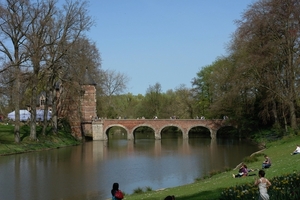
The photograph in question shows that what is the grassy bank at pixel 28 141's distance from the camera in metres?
30.4

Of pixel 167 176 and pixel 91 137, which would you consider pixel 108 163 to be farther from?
pixel 91 137

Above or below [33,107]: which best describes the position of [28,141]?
below

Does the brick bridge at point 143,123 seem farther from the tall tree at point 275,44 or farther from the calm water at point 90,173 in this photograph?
the calm water at point 90,173

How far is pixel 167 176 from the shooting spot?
20234 mm

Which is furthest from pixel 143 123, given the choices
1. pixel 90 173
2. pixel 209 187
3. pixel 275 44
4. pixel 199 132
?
pixel 209 187

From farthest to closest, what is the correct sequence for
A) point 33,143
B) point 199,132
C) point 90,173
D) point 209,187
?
1. point 199,132
2. point 33,143
3. point 90,173
4. point 209,187

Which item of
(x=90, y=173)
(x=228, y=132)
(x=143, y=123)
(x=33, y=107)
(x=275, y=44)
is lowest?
(x=90, y=173)

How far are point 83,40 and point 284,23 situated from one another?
16489 millimetres

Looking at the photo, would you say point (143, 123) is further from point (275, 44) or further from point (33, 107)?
point (275, 44)

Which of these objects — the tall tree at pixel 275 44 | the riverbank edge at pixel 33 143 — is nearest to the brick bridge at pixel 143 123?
the riverbank edge at pixel 33 143

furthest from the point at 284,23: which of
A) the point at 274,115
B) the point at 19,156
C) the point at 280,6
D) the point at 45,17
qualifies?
the point at 19,156

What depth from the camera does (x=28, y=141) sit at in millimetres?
33375

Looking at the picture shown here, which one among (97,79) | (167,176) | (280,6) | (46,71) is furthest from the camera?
(97,79)

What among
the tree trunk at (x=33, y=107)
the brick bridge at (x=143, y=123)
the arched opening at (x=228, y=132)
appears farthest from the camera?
the arched opening at (x=228, y=132)
